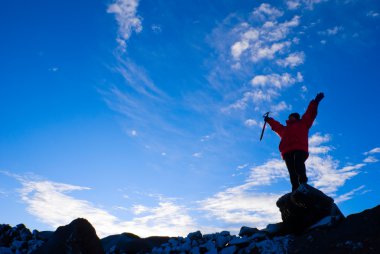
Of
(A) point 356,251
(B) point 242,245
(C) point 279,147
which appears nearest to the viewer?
(A) point 356,251

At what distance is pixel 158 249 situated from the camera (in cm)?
789

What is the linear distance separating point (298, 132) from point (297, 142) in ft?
0.96

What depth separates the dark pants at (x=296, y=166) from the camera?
8.55m

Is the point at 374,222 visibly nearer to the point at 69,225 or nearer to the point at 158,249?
the point at 158,249

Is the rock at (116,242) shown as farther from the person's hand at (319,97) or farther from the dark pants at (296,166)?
the person's hand at (319,97)

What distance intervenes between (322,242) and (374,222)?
1.01 meters

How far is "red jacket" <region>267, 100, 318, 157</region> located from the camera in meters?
8.82

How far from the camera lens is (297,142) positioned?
8.81 m

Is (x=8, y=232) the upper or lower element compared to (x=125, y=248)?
upper

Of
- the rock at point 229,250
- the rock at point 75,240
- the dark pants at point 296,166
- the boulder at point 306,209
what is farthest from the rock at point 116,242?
the dark pants at point 296,166

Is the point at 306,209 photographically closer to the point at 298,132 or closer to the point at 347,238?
the point at 347,238

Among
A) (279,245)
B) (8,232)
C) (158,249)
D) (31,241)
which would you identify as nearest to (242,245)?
(279,245)

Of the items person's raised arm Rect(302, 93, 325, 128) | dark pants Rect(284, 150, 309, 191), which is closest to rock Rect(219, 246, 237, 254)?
dark pants Rect(284, 150, 309, 191)

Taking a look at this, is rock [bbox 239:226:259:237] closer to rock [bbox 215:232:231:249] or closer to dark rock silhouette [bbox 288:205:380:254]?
rock [bbox 215:232:231:249]
